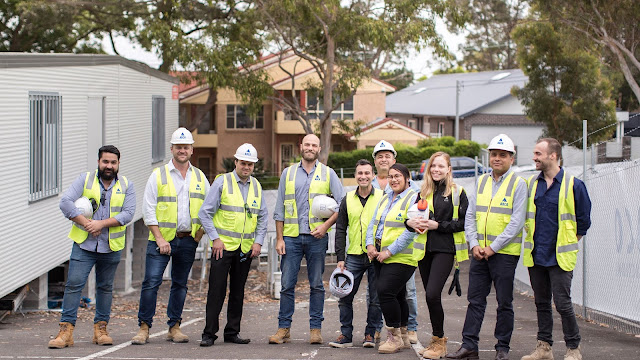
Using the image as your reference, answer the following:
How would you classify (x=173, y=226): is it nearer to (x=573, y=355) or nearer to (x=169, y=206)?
(x=169, y=206)

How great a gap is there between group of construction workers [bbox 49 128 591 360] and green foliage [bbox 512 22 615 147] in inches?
1122

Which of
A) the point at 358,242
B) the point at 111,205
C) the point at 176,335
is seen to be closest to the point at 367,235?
the point at 358,242

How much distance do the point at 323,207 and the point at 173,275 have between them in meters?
1.75

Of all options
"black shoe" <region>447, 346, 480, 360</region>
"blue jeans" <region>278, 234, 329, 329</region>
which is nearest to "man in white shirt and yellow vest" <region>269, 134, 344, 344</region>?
"blue jeans" <region>278, 234, 329, 329</region>

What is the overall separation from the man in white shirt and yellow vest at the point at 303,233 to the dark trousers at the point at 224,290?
428mm

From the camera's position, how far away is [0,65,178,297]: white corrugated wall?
11227 mm

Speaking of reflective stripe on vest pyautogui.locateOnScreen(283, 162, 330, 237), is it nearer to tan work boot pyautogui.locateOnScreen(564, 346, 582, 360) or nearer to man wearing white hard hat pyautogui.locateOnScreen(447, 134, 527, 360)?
man wearing white hard hat pyautogui.locateOnScreen(447, 134, 527, 360)

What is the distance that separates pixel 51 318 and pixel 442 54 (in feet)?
59.4

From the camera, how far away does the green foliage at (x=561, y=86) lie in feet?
117

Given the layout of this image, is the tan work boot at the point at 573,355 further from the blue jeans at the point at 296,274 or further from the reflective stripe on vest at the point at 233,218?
the reflective stripe on vest at the point at 233,218

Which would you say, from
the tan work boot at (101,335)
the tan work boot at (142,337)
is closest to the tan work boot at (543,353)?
the tan work boot at (142,337)

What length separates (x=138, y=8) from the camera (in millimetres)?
32562

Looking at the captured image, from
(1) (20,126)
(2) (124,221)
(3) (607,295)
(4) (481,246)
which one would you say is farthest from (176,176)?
(3) (607,295)

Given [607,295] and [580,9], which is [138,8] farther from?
[607,295]
